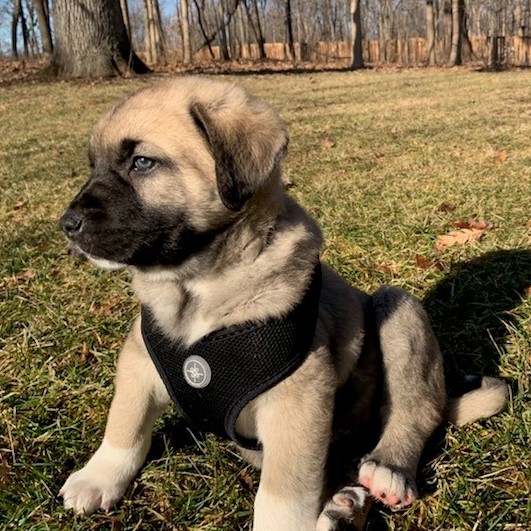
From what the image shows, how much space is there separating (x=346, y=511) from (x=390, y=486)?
187 mm

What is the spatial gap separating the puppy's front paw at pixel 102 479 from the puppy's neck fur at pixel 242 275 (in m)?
0.54

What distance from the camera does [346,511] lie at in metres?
2.12

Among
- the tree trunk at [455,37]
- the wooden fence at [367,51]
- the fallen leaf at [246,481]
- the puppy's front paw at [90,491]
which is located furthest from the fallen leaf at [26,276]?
the wooden fence at [367,51]

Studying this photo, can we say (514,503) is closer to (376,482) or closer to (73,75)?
(376,482)

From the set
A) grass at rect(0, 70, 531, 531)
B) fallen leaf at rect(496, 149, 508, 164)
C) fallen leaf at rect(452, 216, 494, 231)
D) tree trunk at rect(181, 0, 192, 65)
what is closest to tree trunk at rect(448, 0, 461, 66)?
tree trunk at rect(181, 0, 192, 65)

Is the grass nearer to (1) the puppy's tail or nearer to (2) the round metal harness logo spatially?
(1) the puppy's tail

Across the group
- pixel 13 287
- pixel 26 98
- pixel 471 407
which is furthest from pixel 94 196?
pixel 26 98

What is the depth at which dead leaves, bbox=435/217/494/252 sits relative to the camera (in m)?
4.45

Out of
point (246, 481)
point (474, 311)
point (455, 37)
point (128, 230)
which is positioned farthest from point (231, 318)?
point (455, 37)

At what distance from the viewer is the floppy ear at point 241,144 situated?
7.05ft

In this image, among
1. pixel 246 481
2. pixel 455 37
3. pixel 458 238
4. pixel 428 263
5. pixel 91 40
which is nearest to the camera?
pixel 246 481

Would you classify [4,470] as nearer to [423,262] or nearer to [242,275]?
[242,275]

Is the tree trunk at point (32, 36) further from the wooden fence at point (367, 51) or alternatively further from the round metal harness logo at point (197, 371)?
the round metal harness logo at point (197, 371)

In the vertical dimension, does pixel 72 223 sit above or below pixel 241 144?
below
